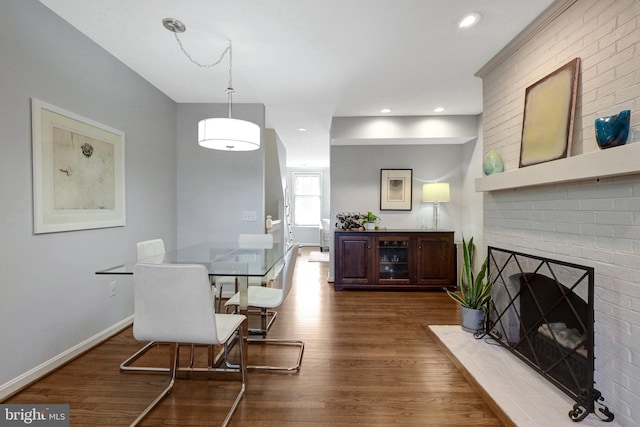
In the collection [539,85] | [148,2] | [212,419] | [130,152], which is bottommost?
[212,419]

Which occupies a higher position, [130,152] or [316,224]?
[130,152]

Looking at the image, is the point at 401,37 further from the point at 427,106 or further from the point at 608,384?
the point at 608,384

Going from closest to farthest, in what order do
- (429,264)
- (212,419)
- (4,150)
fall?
(212,419), (4,150), (429,264)

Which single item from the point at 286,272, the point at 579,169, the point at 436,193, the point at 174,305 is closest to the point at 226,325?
the point at 174,305

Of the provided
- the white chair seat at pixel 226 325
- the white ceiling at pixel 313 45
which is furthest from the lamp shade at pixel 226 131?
the white chair seat at pixel 226 325

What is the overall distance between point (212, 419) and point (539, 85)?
291 centimetres

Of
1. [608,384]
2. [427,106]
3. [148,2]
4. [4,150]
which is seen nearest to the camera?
[608,384]

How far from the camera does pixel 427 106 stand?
371 centimetres

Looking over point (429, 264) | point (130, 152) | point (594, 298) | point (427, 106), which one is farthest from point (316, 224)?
point (594, 298)

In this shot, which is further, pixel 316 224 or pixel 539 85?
pixel 316 224

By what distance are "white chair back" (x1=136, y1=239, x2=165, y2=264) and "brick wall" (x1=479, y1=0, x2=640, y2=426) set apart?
9.21ft

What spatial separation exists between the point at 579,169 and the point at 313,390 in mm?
1993

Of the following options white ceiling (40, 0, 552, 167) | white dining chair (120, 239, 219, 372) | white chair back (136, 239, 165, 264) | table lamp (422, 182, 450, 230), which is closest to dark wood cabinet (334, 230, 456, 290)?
table lamp (422, 182, 450, 230)

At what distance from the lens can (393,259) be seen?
415 centimetres
